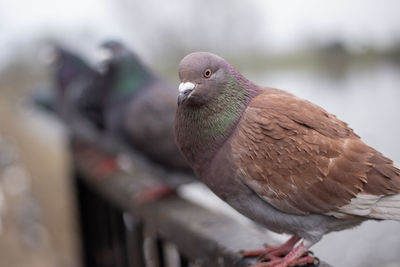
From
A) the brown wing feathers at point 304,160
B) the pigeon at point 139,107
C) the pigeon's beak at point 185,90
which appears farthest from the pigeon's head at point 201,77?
the pigeon at point 139,107

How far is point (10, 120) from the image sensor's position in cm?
1550

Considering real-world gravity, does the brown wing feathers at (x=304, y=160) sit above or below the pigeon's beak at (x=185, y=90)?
below

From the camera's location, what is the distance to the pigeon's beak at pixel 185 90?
5.41 feet

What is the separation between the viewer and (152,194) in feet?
10.2

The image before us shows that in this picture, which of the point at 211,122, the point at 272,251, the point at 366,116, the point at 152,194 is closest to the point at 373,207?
the point at 272,251

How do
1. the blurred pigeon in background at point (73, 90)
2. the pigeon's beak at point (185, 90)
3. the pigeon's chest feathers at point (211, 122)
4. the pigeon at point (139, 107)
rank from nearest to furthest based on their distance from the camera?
1. the pigeon's beak at point (185, 90)
2. the pigeon's chest feathers at point (211, 122)
3. the pigeon at point (139, 107)
4. the blurred pigeon in background at point (73, 90)

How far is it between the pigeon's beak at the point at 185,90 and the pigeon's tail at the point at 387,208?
0.78 m

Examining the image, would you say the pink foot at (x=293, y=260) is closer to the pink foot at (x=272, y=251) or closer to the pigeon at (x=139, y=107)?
the pink foot at (x=272, y=251)

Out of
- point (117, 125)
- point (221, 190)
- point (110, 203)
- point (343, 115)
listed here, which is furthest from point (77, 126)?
point (221, 190)

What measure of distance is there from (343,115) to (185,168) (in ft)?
4.95

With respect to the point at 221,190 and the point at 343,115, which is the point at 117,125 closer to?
the point at 343,115

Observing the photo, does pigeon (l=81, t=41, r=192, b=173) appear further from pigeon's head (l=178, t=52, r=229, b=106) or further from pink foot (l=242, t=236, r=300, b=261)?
pigeon's head (l=178, t=52, r=229, b=106)

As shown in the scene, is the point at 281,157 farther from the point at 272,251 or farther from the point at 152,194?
the point at 152,194

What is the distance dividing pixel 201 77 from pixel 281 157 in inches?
15.9
